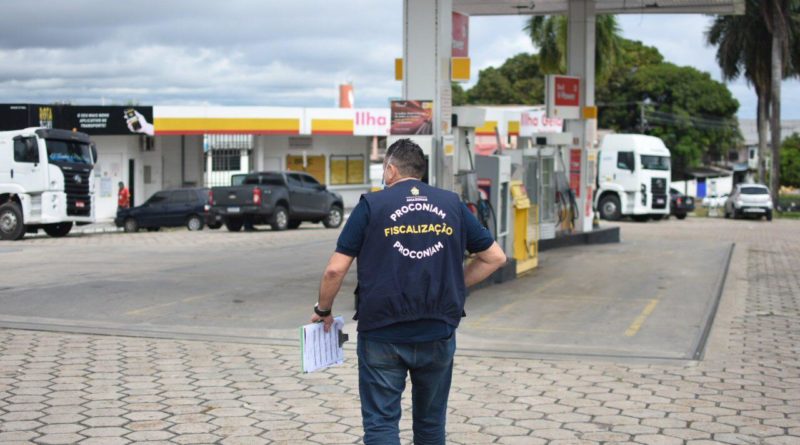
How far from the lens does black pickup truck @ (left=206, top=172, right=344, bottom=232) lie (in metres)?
29.3

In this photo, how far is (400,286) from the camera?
4.72 meters

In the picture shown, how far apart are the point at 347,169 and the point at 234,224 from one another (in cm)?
A: 1851

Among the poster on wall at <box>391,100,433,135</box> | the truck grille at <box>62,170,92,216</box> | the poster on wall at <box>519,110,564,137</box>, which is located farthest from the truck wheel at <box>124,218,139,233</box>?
the poster on wall at <box>519,110,564,137</box>

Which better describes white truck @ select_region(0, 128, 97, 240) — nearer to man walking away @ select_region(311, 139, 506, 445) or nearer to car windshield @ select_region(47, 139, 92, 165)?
car windshield @ select_region(47, 139, 92, 165)

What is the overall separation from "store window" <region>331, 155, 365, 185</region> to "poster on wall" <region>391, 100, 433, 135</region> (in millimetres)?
33357

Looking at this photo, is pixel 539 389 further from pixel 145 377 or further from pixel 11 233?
pixel 11 233

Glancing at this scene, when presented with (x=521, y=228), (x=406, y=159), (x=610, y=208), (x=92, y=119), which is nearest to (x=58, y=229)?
(x=92, y=119)

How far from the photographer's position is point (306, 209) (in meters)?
31.5

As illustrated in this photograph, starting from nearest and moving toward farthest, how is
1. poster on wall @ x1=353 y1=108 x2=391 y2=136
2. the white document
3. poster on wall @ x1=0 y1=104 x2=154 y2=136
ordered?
the white document, poster on wall @ x1=0 y1=104 x2=154 y2=136, poster on wall @ x1=353 y1=108 x2=391 y2=136

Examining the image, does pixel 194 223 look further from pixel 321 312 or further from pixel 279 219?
pixel 321 312

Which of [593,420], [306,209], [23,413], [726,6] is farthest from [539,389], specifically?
[306,209]

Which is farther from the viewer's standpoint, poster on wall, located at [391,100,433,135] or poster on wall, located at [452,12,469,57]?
poster on wall, located at [452,12,469,57]

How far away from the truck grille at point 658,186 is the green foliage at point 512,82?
39.0 meters

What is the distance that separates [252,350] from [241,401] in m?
2.12
